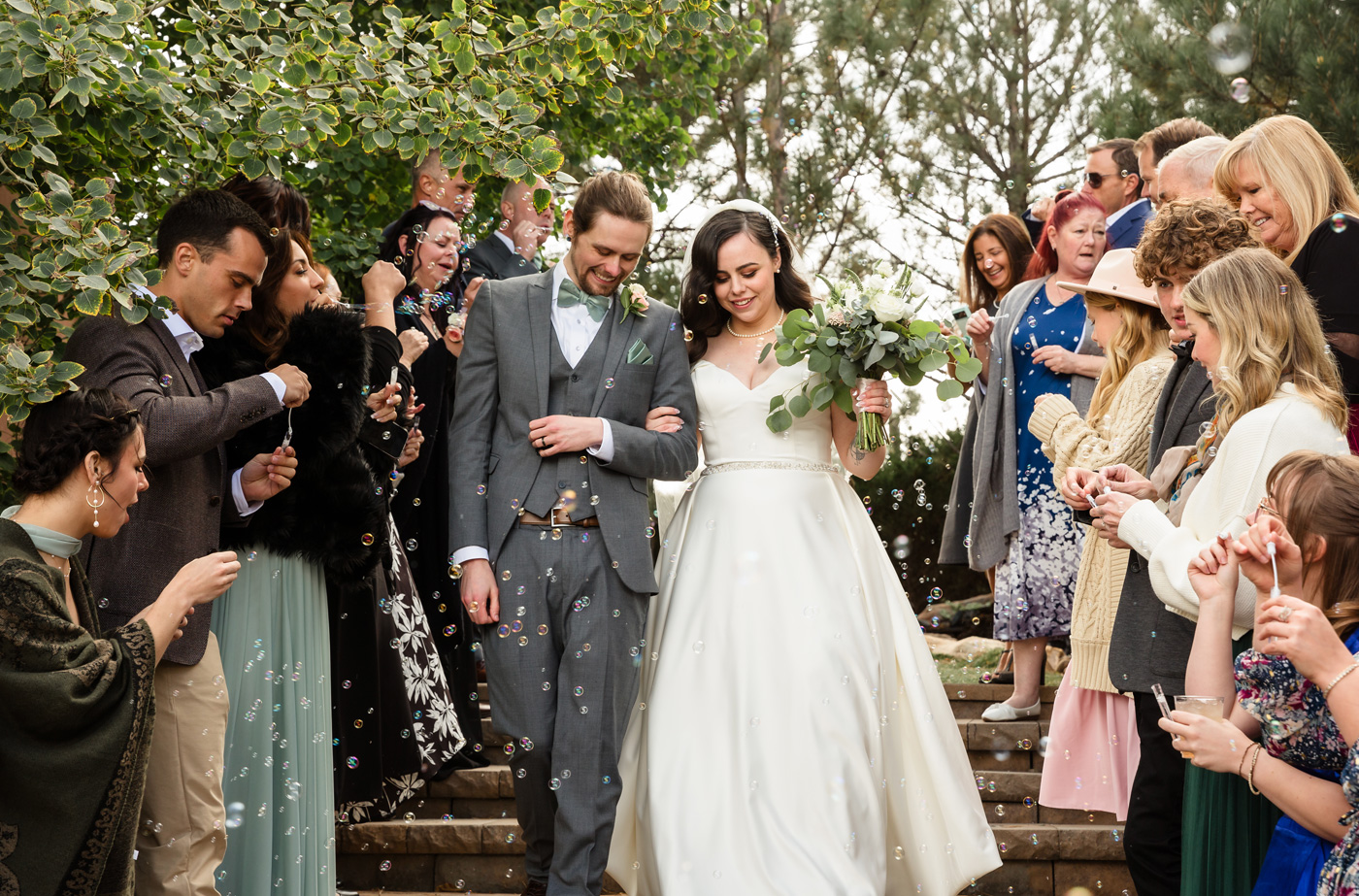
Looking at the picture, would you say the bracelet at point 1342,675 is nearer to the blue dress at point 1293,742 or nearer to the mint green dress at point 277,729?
the blue dress at point 1293,742

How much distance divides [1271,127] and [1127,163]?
2369 mm

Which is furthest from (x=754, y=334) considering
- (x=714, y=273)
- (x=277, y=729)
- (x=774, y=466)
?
(x=277, y=729)

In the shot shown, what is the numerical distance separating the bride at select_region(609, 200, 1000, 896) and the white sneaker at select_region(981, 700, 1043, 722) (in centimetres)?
160

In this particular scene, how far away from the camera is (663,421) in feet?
14.6

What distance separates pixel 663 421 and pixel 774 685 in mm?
1000

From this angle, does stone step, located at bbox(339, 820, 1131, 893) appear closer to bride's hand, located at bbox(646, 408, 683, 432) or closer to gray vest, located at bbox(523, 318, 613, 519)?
gray vest, located at bbox(523, 318, 613, 519)

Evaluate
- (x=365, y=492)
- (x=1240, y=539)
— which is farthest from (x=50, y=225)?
(x=1240, y=539)

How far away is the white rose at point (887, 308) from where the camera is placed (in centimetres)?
445

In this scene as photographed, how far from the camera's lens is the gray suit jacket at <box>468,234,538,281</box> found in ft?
20.7

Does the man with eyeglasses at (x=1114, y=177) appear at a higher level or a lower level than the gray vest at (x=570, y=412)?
higher

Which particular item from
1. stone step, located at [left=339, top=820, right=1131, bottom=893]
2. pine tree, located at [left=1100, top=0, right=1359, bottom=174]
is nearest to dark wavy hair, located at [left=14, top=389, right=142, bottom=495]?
stone step, located at [left=339, top=820, right=1131, bottom=893]

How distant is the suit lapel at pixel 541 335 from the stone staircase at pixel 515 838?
2067 mm

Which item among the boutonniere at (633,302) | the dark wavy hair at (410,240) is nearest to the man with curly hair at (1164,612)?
the boutonniere at (633,302)

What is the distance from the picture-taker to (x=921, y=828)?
4.49m
